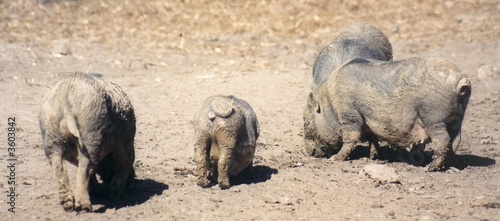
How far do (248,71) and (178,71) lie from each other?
3.54ft

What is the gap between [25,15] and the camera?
617 inches

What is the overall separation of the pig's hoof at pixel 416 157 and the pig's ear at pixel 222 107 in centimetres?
241

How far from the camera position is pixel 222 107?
763 cm

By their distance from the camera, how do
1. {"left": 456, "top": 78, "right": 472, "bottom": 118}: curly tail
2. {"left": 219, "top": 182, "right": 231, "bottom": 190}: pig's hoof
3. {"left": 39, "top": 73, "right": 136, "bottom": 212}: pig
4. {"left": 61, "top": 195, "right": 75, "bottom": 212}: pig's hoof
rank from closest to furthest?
1. {"left": 39, "top": 73, "right": 136, "bottom": 212}: pig
2. {"left": 61, "top": 195, "right": 75, "bottom": 212}: pig's hoof
3. {"left": 219, "top": 182, "right": 231, "bottom": 190}: pig's hoof
4. {"left": 456, "top": 78, "right": 472, "bottom": 118}: curly tail

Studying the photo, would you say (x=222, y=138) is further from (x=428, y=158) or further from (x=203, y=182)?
(x=428, y=158)

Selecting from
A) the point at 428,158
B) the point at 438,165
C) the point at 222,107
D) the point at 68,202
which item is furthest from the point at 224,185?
the point at 428,158

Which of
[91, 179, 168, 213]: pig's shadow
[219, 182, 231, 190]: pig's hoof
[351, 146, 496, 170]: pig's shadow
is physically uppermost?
[219, 182, 231, 190]: pig's hoof

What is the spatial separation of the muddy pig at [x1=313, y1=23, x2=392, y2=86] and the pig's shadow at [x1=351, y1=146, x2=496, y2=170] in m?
0.93

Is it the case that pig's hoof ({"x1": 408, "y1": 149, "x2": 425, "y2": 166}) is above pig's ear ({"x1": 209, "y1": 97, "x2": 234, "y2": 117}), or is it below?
below

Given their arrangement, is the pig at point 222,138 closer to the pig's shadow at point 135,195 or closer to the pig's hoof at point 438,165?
the pig's shadow at point 135,195

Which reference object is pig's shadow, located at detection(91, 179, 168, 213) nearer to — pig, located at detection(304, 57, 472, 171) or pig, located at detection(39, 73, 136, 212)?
pig, located at detection(39, 73, 136, 212)

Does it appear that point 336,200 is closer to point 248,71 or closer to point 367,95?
point 367,95

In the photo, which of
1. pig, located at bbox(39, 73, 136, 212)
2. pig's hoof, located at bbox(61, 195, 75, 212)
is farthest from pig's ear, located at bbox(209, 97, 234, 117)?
pig's hoof, located at bbox(61, 195, 75, 212)

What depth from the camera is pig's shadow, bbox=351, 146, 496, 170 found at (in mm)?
8969
